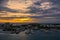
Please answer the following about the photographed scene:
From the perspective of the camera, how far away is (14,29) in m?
87.1

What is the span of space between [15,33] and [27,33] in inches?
210

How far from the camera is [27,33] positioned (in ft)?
305

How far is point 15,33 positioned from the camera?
303 ft

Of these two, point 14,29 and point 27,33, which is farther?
point 27,33

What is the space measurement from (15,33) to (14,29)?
574 centimetres

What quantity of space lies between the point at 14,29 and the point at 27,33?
323 inches
